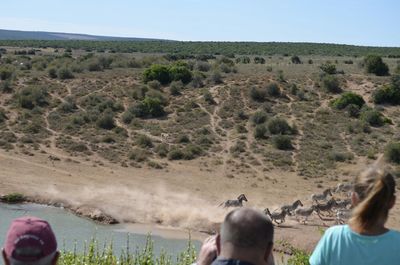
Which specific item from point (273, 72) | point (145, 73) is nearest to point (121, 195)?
point (145, 73)

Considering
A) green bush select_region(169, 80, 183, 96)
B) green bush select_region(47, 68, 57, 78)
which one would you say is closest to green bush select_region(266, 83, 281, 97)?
green bush select_region(169, 80, 183, 96)

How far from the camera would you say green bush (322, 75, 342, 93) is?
43219mm

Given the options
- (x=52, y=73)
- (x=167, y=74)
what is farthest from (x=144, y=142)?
(x=52, y=73)

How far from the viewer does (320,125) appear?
1437 inches

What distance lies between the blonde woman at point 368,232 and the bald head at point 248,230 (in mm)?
720

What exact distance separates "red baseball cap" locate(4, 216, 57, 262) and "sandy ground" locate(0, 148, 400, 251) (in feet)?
52.7

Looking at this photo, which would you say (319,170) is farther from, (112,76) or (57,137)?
(112,76)

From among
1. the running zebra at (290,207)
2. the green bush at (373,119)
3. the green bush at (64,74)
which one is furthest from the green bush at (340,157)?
the green bush at (64,74)

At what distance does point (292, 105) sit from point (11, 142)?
15.3 metres

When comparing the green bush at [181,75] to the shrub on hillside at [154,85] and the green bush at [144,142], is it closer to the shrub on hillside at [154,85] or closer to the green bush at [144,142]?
the shrub on hillside at [154,85]

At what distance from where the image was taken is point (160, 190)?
26141 mm

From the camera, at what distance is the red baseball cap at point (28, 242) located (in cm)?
373

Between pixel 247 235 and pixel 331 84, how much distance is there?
132 feet

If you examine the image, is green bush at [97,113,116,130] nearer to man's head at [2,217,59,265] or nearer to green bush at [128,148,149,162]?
green bush at [128,148,149,162]
